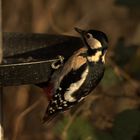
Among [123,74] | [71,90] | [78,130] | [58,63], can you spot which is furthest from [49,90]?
[123,74]

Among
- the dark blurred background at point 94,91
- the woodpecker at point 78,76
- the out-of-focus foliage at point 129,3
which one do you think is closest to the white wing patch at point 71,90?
the woodpecker at point 78,76


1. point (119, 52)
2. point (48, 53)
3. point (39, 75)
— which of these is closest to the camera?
point (39, 75)

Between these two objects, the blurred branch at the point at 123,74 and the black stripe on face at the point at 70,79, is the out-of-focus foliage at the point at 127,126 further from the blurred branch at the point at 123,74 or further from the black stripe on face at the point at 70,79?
the black stripe on face at the point at 70,79

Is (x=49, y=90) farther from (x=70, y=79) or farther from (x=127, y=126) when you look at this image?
(x=127, y=126)

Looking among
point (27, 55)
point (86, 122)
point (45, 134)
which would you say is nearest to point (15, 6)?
point (45, 134)

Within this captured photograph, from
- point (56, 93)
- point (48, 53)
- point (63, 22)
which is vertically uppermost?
point (48, 53)

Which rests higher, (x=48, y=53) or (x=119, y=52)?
(x=48, y=53)

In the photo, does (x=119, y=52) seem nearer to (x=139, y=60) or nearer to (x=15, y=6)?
(x=139, y=60)
